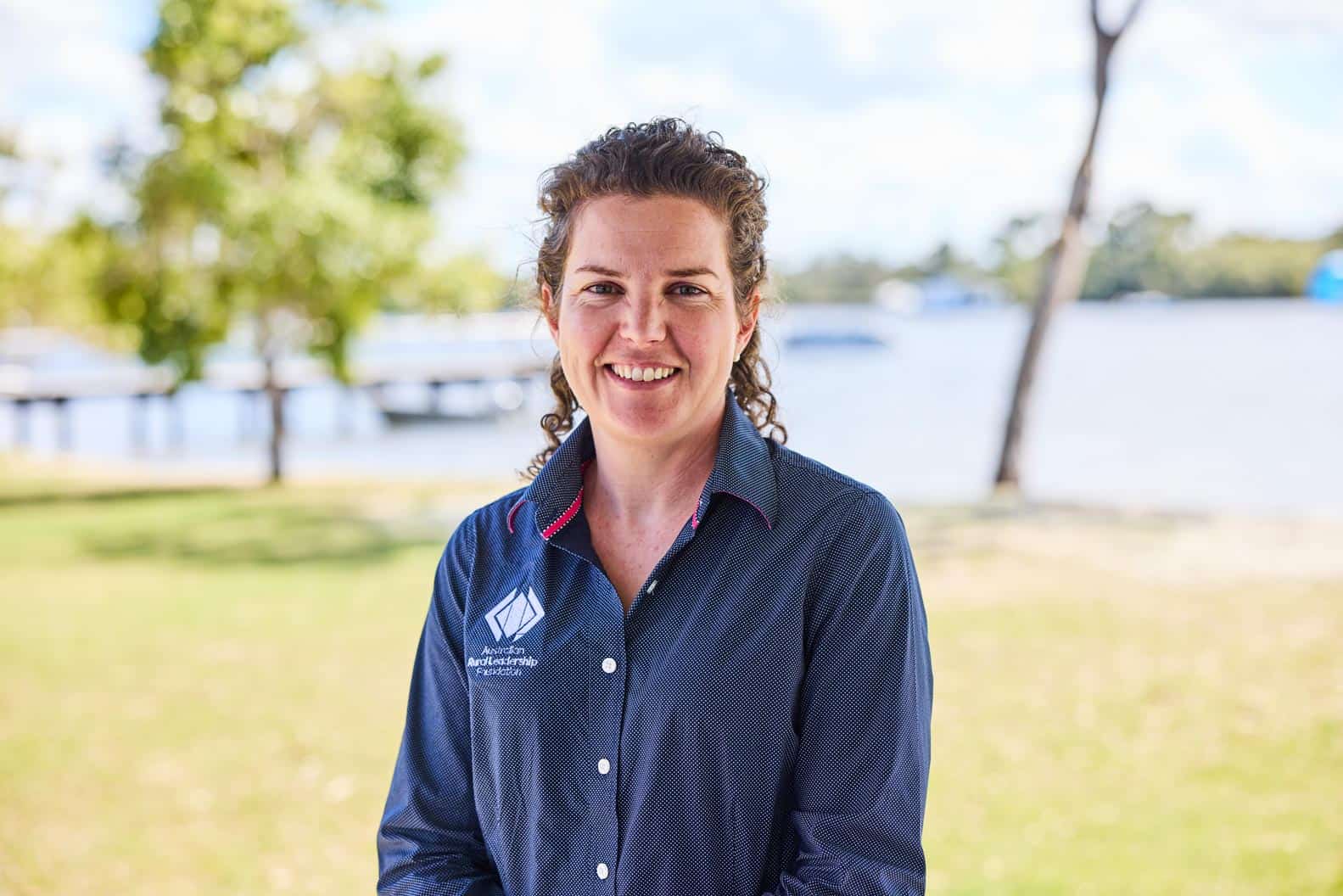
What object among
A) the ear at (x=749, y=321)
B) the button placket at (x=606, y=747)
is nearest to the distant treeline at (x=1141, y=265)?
the ear at (x=749, y=321)

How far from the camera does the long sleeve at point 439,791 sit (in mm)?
1750

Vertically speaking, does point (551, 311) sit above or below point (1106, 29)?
below

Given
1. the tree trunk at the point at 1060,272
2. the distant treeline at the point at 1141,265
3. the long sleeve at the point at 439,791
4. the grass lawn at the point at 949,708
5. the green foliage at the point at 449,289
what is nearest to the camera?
the long sleeve at the point at 439,791

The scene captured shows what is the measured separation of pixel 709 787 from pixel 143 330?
16.7 m

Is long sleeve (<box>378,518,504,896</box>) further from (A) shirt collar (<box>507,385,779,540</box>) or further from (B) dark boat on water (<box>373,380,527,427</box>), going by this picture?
(B) dark boat on water (<box>373,380,527,427</box>)

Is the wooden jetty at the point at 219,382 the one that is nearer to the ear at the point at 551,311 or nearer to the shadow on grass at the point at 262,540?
the shadow on grass at the point at 262,540

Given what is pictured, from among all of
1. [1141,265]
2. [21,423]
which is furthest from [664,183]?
[1141,265]

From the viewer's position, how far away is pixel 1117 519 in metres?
11.8

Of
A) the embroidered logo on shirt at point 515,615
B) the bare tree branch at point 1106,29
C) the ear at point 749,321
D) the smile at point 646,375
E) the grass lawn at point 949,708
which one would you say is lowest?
the grass lawn at point 949,708

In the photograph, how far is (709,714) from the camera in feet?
5.12

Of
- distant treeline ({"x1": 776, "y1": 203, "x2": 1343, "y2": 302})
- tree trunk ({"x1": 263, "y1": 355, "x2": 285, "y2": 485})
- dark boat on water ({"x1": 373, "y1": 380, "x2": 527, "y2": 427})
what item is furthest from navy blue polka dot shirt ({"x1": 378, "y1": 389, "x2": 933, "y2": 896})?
dark boat on water ({"x1": 373, "y1": 380, "x2": 527, "y2": 427})

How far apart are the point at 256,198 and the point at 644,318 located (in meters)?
15.7

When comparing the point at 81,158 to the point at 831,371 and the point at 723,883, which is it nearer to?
the point at 723,883

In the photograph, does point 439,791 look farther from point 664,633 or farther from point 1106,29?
point 1106,29
